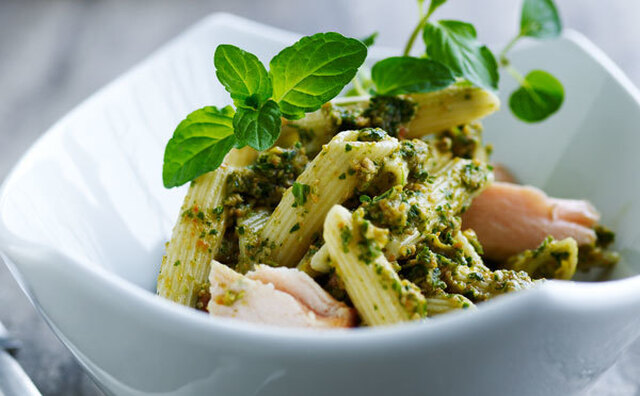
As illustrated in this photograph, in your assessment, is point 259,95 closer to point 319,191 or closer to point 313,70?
point 313,70

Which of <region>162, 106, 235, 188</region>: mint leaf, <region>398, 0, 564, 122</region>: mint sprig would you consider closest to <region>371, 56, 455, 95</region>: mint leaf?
<region>398, 0, 564, 122</region>: mint sprig

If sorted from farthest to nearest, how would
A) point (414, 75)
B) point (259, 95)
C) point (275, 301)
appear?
1. point (414, 75)
2. point (259, 95)
3. point (275, 301)

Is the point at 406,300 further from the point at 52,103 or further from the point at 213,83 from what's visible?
the point at 52,103

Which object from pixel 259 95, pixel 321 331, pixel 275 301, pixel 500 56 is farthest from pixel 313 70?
pixel 500 56

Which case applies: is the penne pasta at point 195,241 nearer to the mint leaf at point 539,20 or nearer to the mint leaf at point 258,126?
the mint leaf at point 258,126

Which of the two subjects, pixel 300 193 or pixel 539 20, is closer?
pixel 300 193

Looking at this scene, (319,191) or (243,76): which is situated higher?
(243,76)
